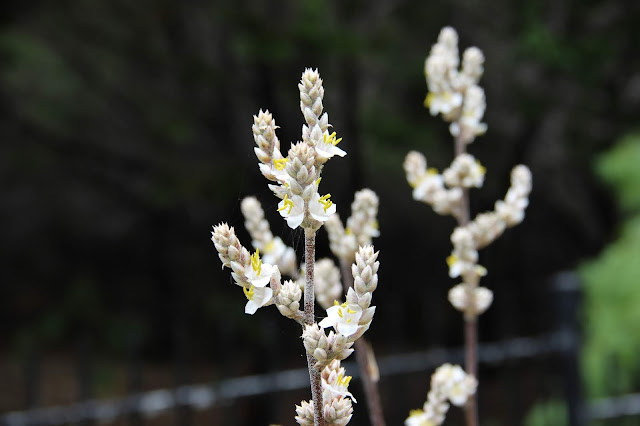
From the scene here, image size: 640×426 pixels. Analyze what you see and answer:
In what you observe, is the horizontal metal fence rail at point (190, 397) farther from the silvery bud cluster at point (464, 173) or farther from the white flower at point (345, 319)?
the white flower at point (345, 319)

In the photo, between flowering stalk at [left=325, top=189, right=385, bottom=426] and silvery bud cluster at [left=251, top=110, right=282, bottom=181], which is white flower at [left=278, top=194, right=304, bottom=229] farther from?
flowering stalk at [left=325, top=189, right=385, bottom=426]

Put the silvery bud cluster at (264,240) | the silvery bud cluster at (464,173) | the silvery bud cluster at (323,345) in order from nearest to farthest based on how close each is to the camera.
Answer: the silvery bud cluster at (323,345) < the silvery bud cluster at (264,240) < the silvery bud cluster at (464,173)

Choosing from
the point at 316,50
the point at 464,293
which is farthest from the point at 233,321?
the point at 464,293

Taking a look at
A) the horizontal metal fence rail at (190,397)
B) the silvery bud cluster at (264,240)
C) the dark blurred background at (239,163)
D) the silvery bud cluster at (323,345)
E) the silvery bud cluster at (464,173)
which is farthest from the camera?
the dark blurred background at (239,163)

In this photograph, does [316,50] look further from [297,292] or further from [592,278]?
[297,292]

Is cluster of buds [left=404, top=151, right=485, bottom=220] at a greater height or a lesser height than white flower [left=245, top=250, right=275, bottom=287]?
greater

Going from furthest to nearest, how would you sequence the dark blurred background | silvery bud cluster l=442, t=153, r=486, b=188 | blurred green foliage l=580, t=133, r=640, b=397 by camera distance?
1. the dark blurred background
2. blurred green foliage l=580, t=133, r=640, b=397
3. silvery bud cluster l=442, t=153, r=486, b=188

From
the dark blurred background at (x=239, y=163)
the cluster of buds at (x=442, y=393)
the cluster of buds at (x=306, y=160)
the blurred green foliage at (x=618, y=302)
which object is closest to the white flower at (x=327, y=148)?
the cluster of buds at (x=306, y=160)

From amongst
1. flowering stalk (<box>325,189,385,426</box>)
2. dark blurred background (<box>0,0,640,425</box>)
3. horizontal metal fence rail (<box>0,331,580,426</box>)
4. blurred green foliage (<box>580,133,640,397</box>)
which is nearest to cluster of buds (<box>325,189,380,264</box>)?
flowering stalk (<box>325,189,385,426</box>)
